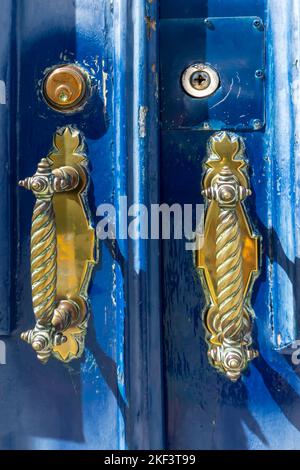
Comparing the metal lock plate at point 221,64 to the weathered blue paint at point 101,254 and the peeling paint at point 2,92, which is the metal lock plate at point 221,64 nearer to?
the weathered blue paint at point 101,254

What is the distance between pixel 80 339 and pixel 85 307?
54 mm

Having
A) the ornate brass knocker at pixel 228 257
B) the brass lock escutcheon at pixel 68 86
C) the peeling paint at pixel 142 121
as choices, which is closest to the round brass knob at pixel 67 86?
the brass lock escutcheon at pixel 68 86

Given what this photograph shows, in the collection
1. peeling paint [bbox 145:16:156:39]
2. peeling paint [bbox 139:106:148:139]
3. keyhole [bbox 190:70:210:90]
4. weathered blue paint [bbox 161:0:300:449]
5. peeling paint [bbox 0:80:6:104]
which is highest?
peeling paint [bbox 145:16:156:39]

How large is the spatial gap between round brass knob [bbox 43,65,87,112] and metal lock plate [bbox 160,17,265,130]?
140mm

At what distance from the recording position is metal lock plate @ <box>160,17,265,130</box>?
2.65ft

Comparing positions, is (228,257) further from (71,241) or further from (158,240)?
(71,241)

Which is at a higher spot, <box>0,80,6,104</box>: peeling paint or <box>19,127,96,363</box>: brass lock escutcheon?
<box>0,80,6,104</box>: peeling paint

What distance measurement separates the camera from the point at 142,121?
2.55 feet

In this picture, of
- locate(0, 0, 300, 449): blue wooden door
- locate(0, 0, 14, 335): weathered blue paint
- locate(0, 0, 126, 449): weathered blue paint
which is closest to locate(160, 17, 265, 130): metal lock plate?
locate(0, 0, 300, 449): blue wooden door

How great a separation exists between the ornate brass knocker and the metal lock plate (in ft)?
0.13

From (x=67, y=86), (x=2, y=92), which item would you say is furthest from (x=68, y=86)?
(x=2, y=92)

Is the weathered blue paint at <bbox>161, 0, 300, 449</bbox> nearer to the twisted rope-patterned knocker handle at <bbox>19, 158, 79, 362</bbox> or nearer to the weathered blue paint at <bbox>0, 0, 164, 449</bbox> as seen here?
the weathered blue paint at <bbox>0, 0, 164, 449</bbox>

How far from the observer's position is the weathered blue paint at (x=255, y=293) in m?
0.80

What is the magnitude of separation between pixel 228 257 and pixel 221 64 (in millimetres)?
321
